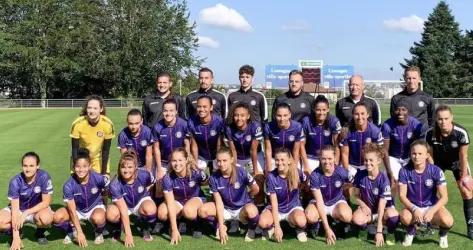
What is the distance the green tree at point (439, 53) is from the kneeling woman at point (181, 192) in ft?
164

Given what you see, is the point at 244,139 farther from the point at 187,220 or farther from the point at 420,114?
the point at 420,114

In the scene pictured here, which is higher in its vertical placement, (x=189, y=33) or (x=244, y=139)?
(x=189, y=33)

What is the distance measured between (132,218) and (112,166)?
4567mm

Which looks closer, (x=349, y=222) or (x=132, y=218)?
(x=349, y=222)

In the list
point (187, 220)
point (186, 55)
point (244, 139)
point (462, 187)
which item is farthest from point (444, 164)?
point (186, 55)

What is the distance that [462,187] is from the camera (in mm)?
6023

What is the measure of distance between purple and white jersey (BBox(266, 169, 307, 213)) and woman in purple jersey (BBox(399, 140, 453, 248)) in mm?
1149

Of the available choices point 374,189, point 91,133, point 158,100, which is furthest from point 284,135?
point 91,133

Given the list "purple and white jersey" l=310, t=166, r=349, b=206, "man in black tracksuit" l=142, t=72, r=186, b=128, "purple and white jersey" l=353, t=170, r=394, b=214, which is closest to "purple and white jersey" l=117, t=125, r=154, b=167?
"man in black tracksuit" l=142, t=72, r=186, b=128

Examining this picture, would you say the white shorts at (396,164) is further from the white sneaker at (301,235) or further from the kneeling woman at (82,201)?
the kneeling woman at (82,201)

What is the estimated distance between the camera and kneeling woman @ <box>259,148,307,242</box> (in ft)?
18.9

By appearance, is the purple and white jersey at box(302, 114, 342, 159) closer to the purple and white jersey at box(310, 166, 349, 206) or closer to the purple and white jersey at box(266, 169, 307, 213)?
the purple and white jersey at box(310, 166, 349, 206)

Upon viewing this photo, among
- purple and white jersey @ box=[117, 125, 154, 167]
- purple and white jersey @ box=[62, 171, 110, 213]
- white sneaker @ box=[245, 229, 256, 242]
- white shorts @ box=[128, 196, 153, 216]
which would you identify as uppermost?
purple and white jersey @ box=[117, 125, 154, 167]

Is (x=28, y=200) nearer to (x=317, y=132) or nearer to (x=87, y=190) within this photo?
(x=87, y=190)
